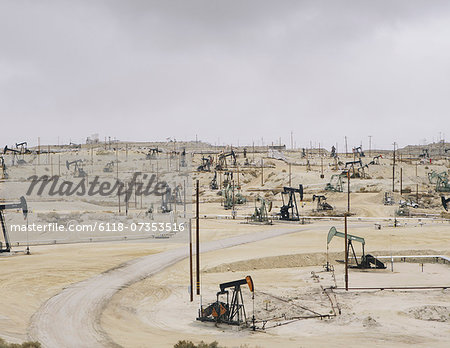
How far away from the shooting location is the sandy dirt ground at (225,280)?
20.2 m

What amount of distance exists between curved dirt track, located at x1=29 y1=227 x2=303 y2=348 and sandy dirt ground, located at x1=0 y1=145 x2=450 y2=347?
57 mm

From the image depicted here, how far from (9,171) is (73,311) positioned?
8400 centimetres

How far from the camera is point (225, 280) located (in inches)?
1177

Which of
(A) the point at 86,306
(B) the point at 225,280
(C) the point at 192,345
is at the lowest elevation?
(B) the point at 225,280

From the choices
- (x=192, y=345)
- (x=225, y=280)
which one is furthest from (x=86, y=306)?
(x=225, y=280)

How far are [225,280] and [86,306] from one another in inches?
354

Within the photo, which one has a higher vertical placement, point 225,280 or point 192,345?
point 192,345

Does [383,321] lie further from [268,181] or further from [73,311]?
[268,181]

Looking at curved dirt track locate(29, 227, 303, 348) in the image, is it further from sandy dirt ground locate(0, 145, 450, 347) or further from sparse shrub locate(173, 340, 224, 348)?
sparse shrub locate(173, 340, 224, 348)

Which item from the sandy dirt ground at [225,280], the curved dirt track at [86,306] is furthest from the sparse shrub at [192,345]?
the curved dirt track at [86,306]

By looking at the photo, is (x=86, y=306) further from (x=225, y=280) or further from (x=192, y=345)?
(x=225, y=280)

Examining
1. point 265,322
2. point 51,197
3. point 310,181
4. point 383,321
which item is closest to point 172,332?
point 265,322

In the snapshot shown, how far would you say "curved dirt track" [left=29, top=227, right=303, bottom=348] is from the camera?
64.0ft

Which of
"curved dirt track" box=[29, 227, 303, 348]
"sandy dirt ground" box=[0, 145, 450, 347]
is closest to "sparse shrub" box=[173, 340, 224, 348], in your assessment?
"sandy dirt ground" box=[0, 145, 450, 347]
